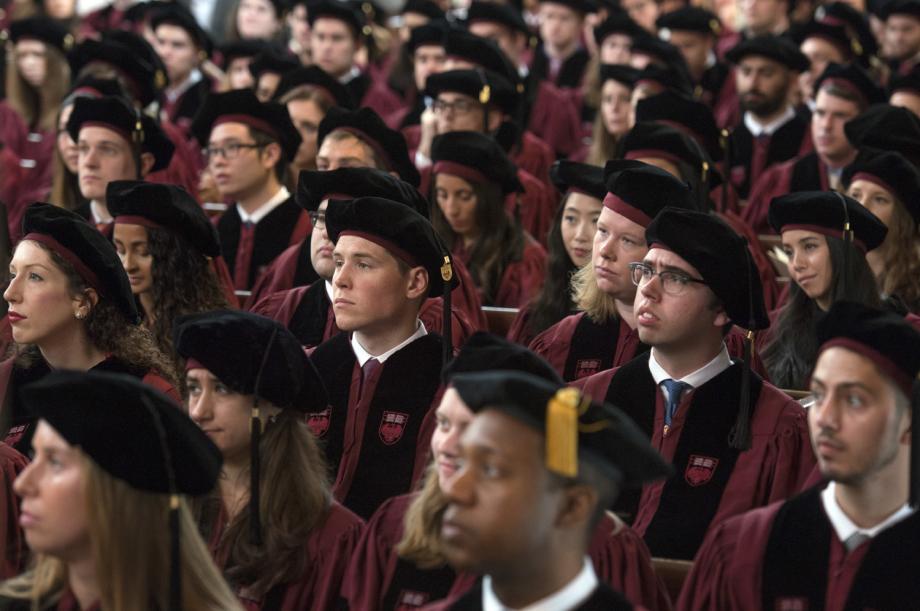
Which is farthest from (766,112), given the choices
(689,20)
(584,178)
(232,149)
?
(584,178)

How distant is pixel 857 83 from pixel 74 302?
18.1 feet

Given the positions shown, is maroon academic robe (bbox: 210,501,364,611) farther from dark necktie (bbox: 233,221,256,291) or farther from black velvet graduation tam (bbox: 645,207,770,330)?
dark necktie (bbox: 233,221,256,291)

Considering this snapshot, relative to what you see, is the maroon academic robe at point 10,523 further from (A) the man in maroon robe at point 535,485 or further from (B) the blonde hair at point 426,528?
(A) the man in maroon robe at point 535,485

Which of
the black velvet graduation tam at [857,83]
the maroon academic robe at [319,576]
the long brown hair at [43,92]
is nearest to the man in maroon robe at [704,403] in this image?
the maroon academic robe at [319,576]

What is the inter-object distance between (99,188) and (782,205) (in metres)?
3.66

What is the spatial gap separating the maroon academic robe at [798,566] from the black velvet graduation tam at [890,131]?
4.28 metres

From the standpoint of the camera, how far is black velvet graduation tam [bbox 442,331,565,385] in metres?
4.46

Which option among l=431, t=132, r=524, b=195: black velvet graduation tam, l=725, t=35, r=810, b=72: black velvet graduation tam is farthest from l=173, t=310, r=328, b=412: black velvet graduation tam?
l=725, t=35, r=810, b=72: black velvet graduation tam

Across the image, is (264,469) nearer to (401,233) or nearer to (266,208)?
(401,233)

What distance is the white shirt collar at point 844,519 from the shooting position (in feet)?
14.5

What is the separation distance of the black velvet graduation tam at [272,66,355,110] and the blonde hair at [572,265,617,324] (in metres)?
3.86

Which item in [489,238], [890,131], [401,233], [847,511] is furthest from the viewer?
[890,131]

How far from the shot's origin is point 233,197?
29.5ft

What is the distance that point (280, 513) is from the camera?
16.4 ft
